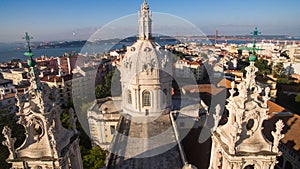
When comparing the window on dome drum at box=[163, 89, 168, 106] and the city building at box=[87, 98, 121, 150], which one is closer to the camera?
the window on dome drum at box=[163, 89, 168, 106]

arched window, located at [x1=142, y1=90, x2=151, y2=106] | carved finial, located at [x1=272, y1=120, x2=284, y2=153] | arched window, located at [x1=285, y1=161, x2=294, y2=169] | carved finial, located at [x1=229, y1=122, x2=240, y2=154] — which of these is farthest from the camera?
arched window, located at [x1=142, y1=90, x2=151, y2=106]

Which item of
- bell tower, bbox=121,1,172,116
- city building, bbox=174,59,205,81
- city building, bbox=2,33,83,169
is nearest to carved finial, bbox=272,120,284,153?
city building, bbox=2,33,83,169

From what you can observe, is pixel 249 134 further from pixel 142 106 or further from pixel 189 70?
pixel 189 70

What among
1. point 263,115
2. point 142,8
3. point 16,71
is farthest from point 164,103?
point 16,71

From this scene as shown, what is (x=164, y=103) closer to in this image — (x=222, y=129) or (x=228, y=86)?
(x=222, y=129)

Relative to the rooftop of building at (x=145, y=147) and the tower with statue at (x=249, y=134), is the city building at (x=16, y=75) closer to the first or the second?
the rooftop of building at (x=145, y=147)

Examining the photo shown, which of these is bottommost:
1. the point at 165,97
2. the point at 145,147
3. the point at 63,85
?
the point at 145,147

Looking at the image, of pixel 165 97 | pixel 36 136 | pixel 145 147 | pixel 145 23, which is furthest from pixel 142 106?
pixel 36 136

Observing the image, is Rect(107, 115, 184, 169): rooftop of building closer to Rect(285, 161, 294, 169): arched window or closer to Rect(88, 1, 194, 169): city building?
Rect(88, 1, 194, 169): city building

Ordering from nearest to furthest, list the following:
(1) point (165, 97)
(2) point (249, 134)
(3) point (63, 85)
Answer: (2) point (249, 134) → (1) point (165, 97) → (3) point (63, 85)
